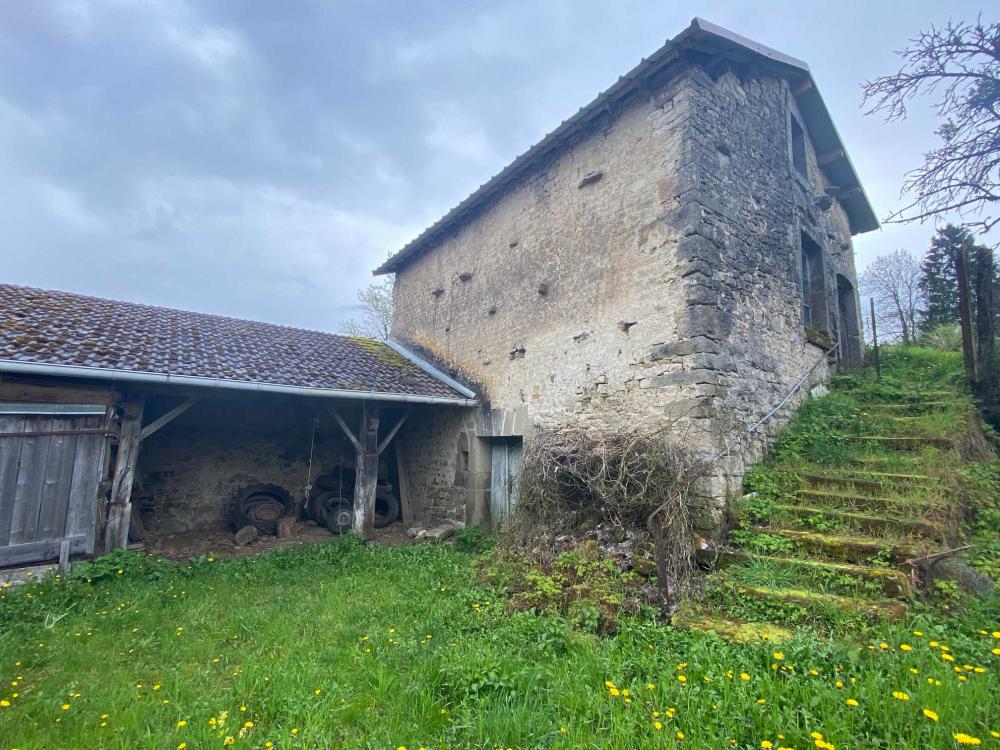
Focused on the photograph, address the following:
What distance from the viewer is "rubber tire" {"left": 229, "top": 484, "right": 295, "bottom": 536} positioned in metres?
7.93

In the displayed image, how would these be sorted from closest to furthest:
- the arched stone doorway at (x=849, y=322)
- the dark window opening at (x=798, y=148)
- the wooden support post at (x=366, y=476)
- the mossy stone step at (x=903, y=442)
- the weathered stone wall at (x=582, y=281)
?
the mossy stone step at (x=903, y=442), the weathered stone wall at (x=582, y=281), the wooden support post at (x=366, y=476), the dark window opening at (x=798, y=148), the arched stone doorway at (x=849, y=322)

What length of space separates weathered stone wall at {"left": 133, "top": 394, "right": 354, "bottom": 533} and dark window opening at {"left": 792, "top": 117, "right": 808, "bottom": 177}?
918 cm

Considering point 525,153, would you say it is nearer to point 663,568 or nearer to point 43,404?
point 663,568

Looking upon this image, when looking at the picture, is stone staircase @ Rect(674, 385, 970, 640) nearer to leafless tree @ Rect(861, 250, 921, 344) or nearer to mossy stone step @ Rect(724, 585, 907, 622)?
mossy stone step @ Rect(724, 585, 907, 622)

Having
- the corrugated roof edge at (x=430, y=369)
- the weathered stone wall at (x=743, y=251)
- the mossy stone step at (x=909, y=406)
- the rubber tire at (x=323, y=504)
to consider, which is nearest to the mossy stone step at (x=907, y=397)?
the mossy stone step at (x=909, y=406)

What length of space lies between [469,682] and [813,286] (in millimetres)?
7873

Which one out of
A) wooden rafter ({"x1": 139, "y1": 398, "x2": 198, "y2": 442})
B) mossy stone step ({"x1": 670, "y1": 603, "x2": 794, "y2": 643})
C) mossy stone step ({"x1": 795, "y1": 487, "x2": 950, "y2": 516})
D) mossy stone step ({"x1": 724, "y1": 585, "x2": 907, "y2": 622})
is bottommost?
mossy stone step ({"x1": 670, "y1": 603, "x2": 794, "y2": 643})

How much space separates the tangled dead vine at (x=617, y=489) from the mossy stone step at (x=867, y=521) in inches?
33.1

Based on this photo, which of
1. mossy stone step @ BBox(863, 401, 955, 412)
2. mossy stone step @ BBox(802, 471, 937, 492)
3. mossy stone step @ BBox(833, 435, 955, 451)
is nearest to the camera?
mossy stone step @ BBox(802, 471, 937, 492)

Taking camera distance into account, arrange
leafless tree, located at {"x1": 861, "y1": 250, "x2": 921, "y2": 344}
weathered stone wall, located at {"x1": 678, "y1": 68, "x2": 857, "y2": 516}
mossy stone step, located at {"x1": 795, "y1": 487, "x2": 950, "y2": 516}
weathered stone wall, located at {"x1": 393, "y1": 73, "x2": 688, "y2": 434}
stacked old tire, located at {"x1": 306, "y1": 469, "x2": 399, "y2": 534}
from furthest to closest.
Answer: leafless tree, located at {"x1": 861, "y1": 250, "x2": 921, "y2": 344}, stacked old tire, located at {"x1": 306, "y1": 469, "x2": 399, "y2": 534}, weathered stone wall, located at {"x1": 393, "y1": 73, "x2": 688, "y2": 434}, weathered stone wall, located at {"x1": 678, "y1": 68, "x2": 857, "y2": 516}, mossy stone step, located at {"x1": 795, "y1": 487, "x2": 950, "y2": 516}

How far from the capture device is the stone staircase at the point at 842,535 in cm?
316

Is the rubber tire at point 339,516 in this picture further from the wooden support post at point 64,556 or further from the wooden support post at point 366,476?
the wooden support post at point 64,556

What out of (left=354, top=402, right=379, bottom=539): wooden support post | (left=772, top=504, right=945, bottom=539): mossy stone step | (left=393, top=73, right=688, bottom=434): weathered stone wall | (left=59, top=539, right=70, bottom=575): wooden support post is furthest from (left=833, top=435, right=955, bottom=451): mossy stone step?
(left=59, top=539, right=70, bottom=575): wooden support post

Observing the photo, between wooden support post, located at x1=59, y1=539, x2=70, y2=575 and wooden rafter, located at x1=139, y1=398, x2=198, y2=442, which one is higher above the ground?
wooden rafter, located at x1=139, y1=398, x2=198, y2=442
